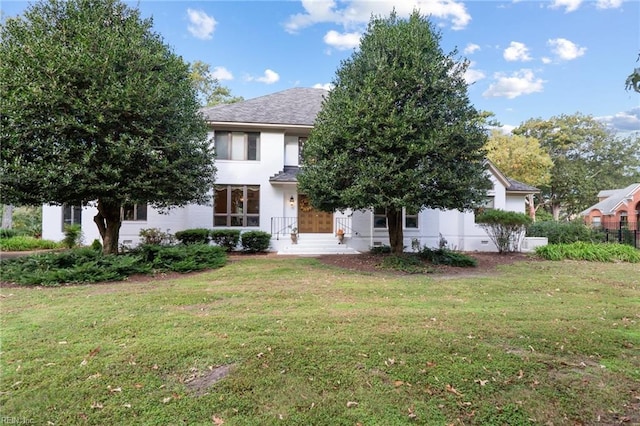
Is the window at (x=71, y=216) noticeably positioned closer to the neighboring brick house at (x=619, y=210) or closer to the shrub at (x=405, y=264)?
the shrub at (x=405, y=264)

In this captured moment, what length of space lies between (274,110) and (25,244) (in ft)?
42.1

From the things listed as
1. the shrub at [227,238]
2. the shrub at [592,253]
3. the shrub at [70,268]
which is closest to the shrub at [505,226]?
the shrub at [592,253]

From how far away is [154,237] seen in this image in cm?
1357

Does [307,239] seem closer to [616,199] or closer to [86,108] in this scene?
[86,108]

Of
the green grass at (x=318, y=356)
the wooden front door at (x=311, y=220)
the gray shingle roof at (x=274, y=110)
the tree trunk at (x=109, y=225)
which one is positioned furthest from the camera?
the wooden front door at (x=311, y=220)

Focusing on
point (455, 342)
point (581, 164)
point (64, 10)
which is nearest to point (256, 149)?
point (64, 10)

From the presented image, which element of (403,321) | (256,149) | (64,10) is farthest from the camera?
(256,149)

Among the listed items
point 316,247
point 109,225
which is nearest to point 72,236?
point 109,225

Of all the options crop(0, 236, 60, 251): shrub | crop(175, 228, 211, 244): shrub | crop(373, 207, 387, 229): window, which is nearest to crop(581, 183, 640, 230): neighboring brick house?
crop(373, 207, 387, 229): window

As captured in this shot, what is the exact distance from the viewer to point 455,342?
414 cm

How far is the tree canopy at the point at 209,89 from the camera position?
2930cm

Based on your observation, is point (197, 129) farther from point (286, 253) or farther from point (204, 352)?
point (204, 352)

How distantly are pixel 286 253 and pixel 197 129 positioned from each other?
6.12 m

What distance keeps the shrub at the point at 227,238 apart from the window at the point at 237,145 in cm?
356
